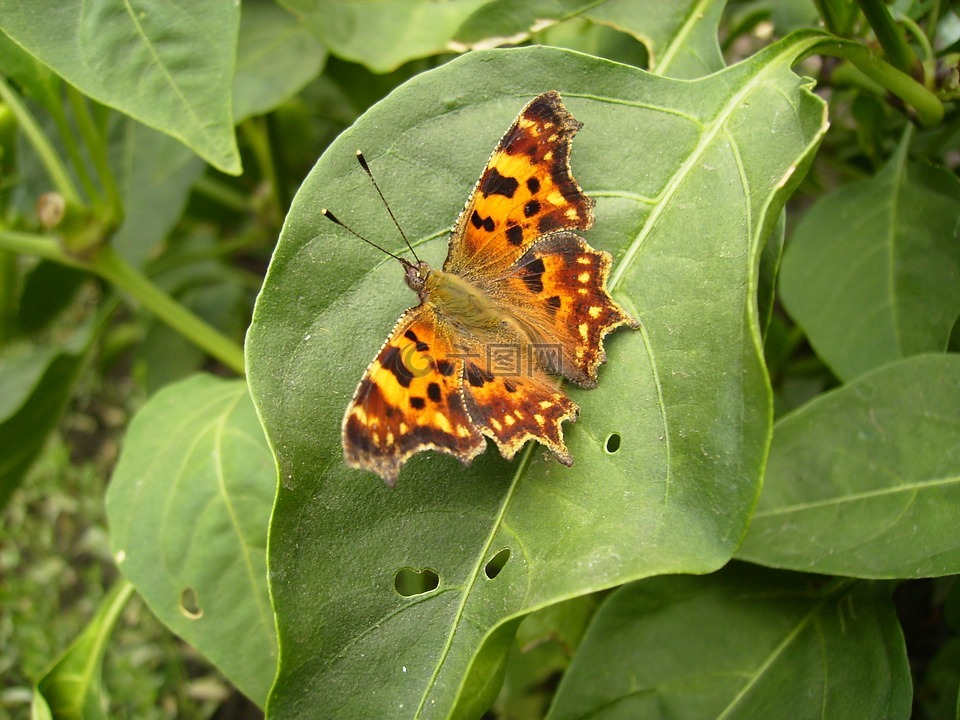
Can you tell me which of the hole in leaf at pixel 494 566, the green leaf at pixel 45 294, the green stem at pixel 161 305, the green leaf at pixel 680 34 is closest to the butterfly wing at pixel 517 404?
the hole in leaf at pixel 494 566

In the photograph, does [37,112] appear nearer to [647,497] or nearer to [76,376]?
[76,376]

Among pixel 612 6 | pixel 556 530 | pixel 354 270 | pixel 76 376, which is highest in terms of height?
pixel 612 6

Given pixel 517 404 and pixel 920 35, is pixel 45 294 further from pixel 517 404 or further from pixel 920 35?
pixel 920 35

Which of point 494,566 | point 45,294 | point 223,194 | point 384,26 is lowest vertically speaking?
point 45,294

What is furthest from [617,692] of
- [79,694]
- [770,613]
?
[79,694]

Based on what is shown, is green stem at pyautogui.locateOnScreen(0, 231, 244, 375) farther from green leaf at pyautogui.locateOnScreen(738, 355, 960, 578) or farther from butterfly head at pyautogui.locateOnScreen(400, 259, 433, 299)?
green leaf at pyautogui.locateOnScreen(738, 355, 960, 578)

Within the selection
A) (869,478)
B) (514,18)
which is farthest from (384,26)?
(869,478)
